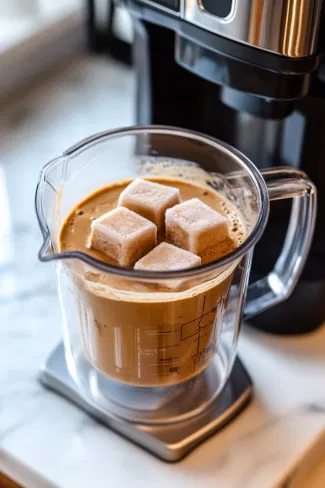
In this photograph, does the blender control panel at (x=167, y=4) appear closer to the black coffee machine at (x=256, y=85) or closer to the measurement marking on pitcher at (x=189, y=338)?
the black coffee machine at (x=256, y=85)

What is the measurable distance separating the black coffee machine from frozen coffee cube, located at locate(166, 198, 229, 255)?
10cm

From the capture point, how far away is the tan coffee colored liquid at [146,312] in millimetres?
554

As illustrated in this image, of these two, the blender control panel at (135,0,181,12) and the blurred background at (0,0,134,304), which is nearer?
the blender control panel at (135,0,181,12)

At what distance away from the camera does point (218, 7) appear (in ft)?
1.83

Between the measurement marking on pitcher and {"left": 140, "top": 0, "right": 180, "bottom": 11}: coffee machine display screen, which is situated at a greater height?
{"left": 140, "top": 0, "right": 180, "bottom": 11}: coffee machine display screen

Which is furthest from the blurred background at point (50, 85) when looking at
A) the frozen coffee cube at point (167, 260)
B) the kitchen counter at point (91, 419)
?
the frozen coffee cube at point (167, 260)

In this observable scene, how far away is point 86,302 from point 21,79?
526mm

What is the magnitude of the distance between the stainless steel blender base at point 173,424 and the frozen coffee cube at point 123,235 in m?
0.16

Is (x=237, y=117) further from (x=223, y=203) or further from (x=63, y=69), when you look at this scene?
(x=63, y=69)

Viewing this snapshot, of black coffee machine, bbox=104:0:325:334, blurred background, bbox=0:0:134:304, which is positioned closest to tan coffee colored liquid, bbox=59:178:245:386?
black coffee machine, bbox=104:0:325:334

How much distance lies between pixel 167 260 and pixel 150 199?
7 centimetres

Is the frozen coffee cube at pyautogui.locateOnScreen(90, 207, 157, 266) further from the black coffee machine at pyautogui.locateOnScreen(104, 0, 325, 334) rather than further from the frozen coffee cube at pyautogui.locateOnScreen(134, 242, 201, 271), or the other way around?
the black coffee machine at pyautogui.locateOnScreen(104, 0, 325, 334)

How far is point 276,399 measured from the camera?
2.26 feet

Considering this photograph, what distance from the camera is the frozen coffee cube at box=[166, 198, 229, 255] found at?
57cm
